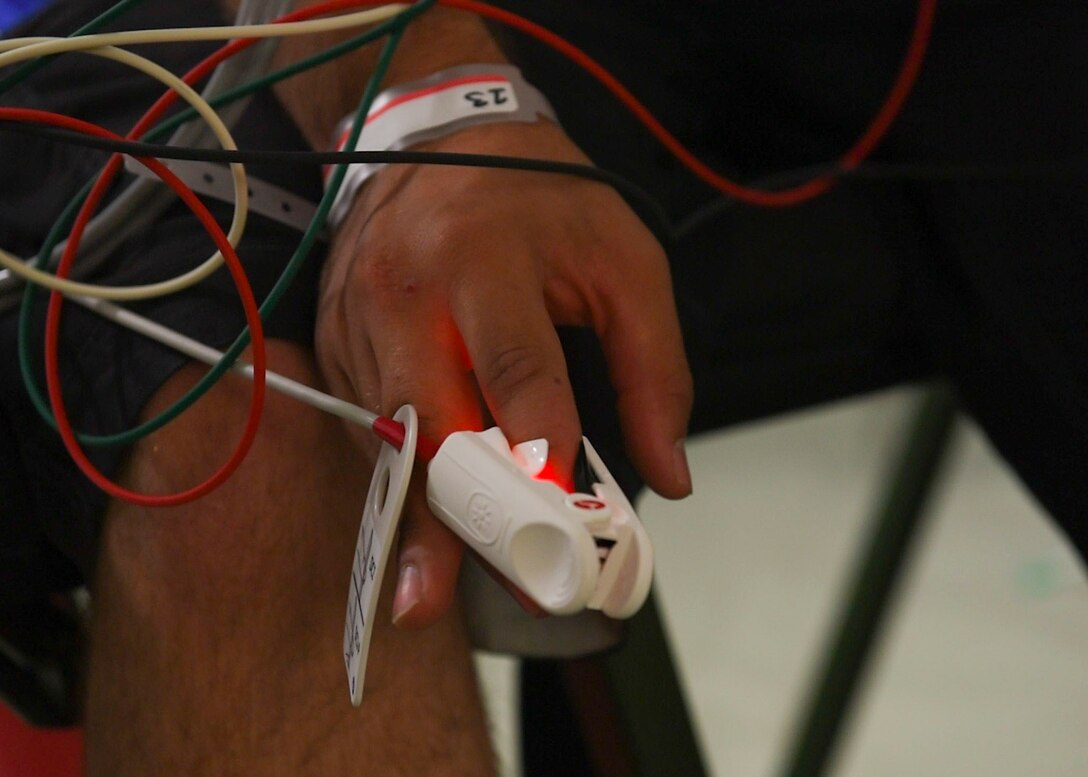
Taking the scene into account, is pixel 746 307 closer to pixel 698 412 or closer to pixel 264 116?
pixel 698 412

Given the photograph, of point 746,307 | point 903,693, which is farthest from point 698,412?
point 903,693

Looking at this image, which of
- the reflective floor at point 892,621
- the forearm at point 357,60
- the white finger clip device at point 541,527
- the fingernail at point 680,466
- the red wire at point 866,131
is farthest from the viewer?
the reflective floor at point 892,621

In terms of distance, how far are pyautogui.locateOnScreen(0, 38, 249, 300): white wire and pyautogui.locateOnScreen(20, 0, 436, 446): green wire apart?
31 millimetres

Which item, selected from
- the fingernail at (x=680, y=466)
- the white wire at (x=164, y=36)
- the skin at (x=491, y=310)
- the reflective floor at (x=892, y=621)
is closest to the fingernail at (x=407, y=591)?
the skin at (x=491, y=310)

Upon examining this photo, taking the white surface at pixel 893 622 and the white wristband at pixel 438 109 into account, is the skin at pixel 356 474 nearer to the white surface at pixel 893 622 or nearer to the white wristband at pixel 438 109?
the white wristband at pixel 438 109

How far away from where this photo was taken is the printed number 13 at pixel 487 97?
537 mm

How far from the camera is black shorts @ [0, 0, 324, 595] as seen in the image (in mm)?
493

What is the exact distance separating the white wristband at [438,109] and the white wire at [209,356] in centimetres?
11

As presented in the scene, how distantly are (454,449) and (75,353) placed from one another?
9.6 inches

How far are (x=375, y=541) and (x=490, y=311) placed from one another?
0.10 metres

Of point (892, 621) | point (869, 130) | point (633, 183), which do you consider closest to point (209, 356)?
point (633, 183)

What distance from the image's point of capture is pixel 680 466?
17.8 inches

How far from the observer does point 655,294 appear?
1.59ft

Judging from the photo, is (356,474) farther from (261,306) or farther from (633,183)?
(633,183)
